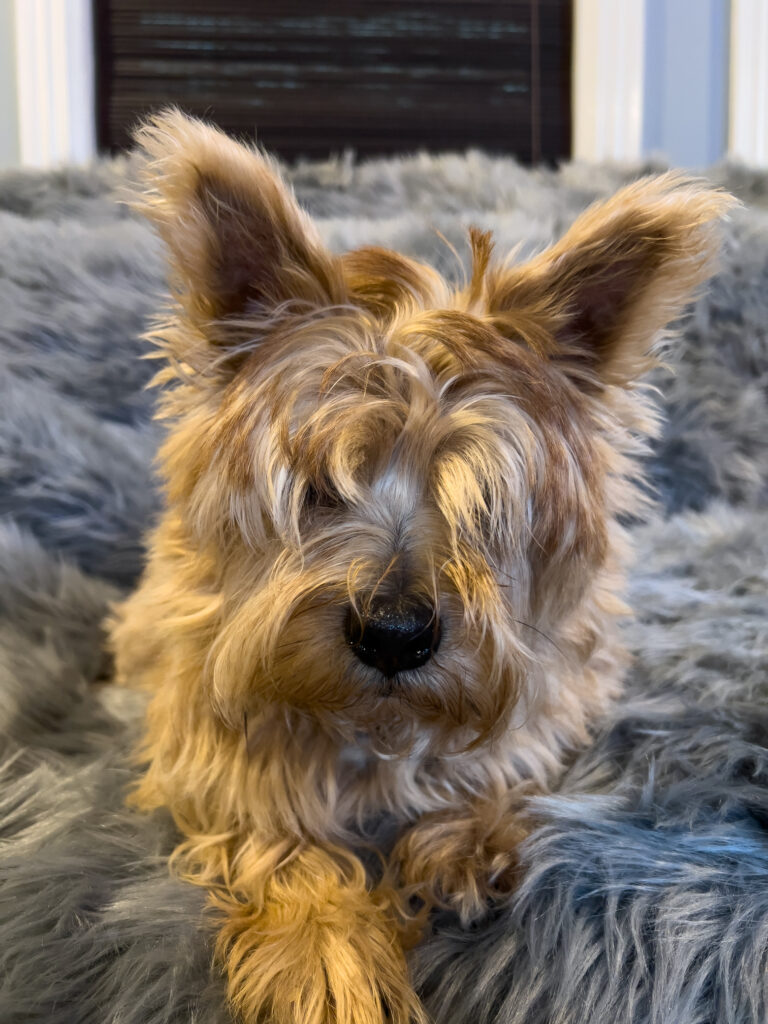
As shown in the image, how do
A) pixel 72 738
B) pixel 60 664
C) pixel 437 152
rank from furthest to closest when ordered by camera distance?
pixel 437 152 → pixel 60 664 → pixel 72 738

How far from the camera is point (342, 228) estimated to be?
53.0 inches

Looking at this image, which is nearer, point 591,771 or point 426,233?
point 591,771

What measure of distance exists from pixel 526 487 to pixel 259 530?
219 mm

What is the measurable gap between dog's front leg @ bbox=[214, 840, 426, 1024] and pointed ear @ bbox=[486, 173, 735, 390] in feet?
1.56

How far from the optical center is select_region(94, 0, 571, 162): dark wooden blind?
1.98 meters

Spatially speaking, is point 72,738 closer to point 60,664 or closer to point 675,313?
point 60,664

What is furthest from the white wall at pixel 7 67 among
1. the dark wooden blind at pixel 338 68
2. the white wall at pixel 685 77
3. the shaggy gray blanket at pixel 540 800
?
the white wall at pixel 685 77

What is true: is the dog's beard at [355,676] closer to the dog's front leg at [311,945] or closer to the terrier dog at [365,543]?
the terrier dog at [365,543]

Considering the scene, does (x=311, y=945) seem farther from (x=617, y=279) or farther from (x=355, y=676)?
(x=617, y=279)

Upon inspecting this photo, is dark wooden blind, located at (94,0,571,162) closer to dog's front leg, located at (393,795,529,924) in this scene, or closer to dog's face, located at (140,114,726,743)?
dog's face, located at (140,114,726,743)

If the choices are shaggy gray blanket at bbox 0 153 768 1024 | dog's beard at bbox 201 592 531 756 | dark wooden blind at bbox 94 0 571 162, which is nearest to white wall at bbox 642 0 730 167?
dark wooden blind at bbox 94 0 571 162

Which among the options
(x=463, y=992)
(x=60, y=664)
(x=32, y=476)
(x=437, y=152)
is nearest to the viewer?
(x=463, y=992)

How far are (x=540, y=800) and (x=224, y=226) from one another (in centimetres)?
55

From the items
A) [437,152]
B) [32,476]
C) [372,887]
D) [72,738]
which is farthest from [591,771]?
[437,152]
